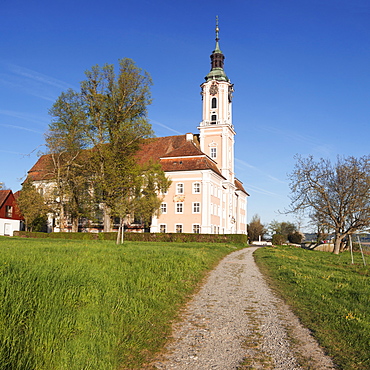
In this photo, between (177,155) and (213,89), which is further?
(213,89)

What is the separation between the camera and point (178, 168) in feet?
158

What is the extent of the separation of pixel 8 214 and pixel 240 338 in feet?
176

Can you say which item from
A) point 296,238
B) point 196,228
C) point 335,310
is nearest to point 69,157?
point 196,228

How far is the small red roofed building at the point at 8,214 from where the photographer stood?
167 ft

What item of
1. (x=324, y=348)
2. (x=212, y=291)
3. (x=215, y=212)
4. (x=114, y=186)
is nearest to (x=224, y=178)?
Answer: (x=215, y=212)

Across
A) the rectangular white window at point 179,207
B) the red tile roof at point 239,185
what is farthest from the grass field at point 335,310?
the red tile roof at point 239,185

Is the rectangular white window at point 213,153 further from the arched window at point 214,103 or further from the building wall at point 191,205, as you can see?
the arched window at point 214,103

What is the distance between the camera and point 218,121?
53.7m

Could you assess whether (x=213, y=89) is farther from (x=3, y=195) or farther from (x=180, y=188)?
(x=3, y=195)

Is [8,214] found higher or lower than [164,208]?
lower

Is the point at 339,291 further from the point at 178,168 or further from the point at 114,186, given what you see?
the point at 178,168

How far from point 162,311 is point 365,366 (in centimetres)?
369

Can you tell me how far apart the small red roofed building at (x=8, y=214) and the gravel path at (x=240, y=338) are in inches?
1945

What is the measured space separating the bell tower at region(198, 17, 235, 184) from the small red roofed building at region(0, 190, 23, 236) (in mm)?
29238
